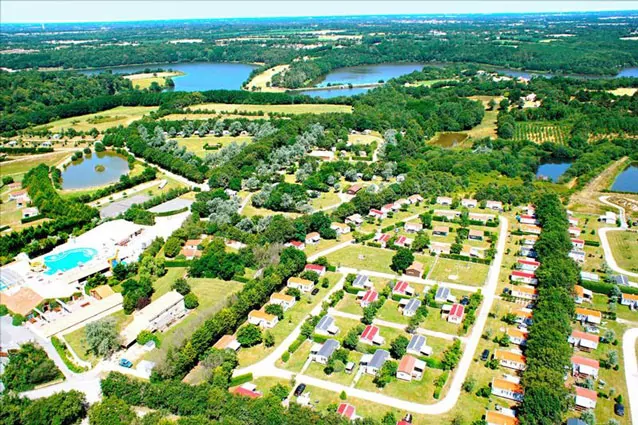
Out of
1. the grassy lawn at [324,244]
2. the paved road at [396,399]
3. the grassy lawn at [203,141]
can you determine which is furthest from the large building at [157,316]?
the grassy lawn at [203,141]

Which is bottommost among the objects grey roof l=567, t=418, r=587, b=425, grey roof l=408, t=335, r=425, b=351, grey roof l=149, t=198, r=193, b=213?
grey roof l=149, t=198, r=193, b=213

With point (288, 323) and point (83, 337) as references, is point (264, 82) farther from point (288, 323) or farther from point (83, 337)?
point (83, 337)

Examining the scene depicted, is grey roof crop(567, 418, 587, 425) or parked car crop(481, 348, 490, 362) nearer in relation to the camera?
grey roof crop(567, 418, 587, 425)

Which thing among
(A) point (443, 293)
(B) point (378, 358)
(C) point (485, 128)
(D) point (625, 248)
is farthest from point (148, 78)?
(B) point (378, 358)

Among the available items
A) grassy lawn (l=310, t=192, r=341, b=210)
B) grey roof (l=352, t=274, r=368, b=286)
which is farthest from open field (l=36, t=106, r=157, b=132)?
grey roof (l=352, t=274, r=368, b=286)

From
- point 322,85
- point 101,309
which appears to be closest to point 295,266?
point 101,309

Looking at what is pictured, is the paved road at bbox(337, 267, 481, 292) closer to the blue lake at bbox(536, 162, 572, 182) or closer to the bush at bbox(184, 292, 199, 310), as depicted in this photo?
the bush at bbox(184, 292, 199, 310)
